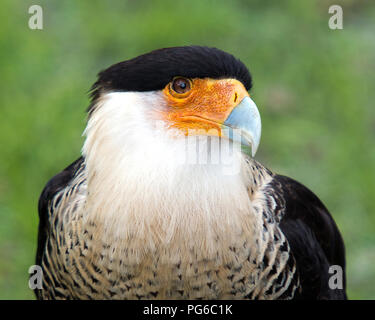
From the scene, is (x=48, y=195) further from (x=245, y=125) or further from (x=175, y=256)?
(x=245, y=125)

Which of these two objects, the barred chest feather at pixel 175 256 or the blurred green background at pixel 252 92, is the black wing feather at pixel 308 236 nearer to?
the barred chest feather at pixel 175 256

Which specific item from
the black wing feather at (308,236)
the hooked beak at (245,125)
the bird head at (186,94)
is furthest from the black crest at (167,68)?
the black wing feather at (308,236)

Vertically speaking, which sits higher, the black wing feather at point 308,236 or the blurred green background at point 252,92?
the blurred green background at point 252,92

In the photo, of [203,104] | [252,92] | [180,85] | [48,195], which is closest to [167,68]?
[180,85]

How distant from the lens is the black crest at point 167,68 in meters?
2.98

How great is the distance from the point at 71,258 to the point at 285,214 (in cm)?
118

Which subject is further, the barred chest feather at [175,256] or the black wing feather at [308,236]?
the black wing feather at [308,236]

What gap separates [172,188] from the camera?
299 cm

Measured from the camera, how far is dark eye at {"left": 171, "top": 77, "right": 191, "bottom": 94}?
3029 millimetres

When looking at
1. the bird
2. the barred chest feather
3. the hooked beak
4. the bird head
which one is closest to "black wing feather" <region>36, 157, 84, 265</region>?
the barred chest feather

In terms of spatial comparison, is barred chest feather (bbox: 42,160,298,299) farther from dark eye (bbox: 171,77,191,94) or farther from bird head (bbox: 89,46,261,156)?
dark eye (bbox: 171,77,191,94)

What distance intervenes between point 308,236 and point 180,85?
1.25 meters

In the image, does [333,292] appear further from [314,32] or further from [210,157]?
[314,32]

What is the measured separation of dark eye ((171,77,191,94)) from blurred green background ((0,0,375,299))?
114 inches
